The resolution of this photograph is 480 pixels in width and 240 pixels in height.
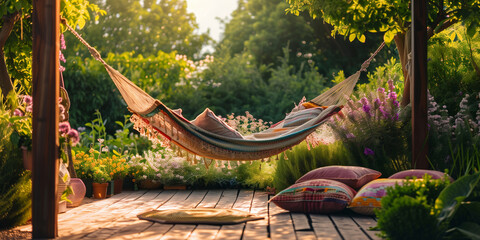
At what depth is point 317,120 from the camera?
A: 4.55 meters

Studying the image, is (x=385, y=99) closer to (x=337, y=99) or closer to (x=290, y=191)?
(x=337, y=99)

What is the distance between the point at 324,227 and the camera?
11.3 ft

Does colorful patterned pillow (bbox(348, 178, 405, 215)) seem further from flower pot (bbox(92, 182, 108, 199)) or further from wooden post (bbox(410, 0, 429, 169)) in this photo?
flower pot (bbox(92, 182, 108, 199))

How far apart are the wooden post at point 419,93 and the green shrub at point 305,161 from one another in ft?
2.82

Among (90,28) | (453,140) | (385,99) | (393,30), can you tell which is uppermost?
(90,28)

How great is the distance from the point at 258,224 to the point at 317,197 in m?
0.57

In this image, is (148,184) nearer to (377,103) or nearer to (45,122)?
(377,103)

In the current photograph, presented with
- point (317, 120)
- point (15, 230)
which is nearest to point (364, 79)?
point (317, 120)

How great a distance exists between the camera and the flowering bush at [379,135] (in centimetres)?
498

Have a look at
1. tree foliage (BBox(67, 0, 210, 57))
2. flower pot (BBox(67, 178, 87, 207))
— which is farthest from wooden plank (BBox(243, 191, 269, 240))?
tree foliage (BBox(67, 0, 210, 57))

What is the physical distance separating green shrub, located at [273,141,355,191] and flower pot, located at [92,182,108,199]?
156 centimetres

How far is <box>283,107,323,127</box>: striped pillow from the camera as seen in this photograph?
15.9 feet

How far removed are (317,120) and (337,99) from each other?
693mm

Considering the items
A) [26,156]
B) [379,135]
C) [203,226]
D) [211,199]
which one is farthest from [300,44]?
[26,156]
